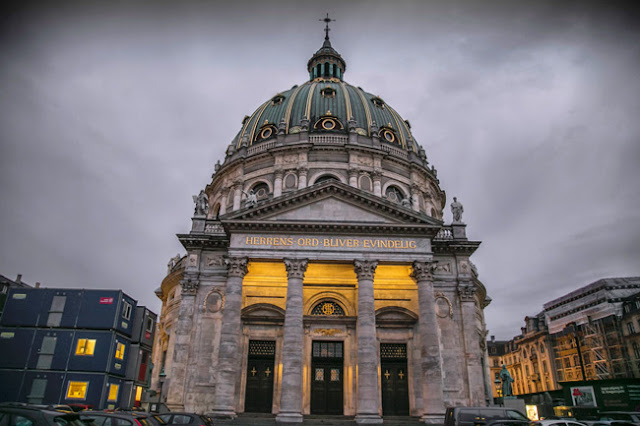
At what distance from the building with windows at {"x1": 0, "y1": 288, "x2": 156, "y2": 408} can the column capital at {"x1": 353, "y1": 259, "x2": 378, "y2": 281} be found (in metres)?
13.5

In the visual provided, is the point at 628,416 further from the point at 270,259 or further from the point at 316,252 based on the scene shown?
the point at 270,259

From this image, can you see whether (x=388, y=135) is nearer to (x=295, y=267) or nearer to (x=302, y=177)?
(x=302, y=177)

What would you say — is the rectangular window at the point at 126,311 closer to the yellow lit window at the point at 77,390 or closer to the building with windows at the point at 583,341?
the yellow lit window at the point at 77,390

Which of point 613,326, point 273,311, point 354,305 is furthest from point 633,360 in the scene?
point 273,311

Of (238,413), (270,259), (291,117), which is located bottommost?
(238,413)

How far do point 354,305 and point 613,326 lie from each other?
46109 millimetres

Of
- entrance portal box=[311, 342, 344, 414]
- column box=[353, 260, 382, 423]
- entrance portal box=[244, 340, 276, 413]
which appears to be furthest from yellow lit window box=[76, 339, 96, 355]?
column box=[353, 260, 382, 423]

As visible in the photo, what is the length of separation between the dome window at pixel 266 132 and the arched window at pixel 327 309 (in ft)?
61.0

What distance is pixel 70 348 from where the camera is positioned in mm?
24312

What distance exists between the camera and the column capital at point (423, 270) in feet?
88.9

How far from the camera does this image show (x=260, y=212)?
2789 cm

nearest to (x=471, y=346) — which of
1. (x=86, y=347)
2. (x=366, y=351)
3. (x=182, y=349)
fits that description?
(x=366, y=351)

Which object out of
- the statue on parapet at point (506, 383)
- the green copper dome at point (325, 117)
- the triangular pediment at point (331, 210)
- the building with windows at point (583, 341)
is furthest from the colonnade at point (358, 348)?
the building with windows at point (583, 341)

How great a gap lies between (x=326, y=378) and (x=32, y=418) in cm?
2209
